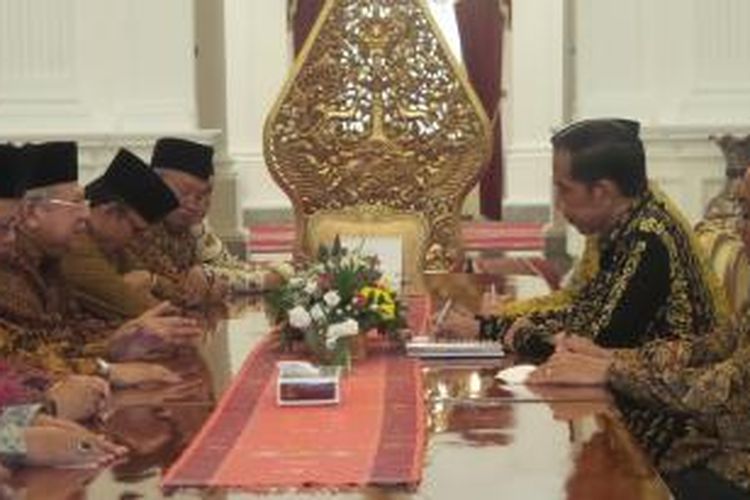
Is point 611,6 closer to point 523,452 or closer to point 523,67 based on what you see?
point 523,67

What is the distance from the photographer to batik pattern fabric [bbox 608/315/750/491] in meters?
3.04

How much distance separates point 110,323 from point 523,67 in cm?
1009

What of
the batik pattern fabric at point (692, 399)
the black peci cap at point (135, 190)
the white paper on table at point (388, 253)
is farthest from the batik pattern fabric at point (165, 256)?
the batik pattern fabric at point (692, 399)

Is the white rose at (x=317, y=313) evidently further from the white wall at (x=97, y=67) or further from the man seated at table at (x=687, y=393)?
the white wall at (x=97, y=67)

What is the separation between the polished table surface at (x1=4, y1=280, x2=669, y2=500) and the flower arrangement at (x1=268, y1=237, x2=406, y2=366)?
7.1 inches

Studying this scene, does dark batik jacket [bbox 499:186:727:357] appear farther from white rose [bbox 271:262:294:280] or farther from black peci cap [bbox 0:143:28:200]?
white rose [bbox 271:262:294:280]

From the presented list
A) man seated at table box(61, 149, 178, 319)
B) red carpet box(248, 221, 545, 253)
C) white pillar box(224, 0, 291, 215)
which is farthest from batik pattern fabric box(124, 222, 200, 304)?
white pillar box(224, 0, 291, 215)

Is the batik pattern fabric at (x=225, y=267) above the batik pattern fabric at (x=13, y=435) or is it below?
below

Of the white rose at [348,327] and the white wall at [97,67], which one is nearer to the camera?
the white rose at [348,327]

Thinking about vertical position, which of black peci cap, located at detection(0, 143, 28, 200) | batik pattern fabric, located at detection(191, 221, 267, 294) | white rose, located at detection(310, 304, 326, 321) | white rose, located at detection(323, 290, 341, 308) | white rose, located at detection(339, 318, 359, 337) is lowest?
batik pattern fabric, located at detection(191, 221, 267, 294)

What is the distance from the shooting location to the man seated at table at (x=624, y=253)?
353 centimetres

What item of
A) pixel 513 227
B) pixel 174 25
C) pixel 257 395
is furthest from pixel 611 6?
pixel 257 395

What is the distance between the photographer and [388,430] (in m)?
2.77

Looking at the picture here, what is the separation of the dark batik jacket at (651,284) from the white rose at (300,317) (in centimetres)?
68
